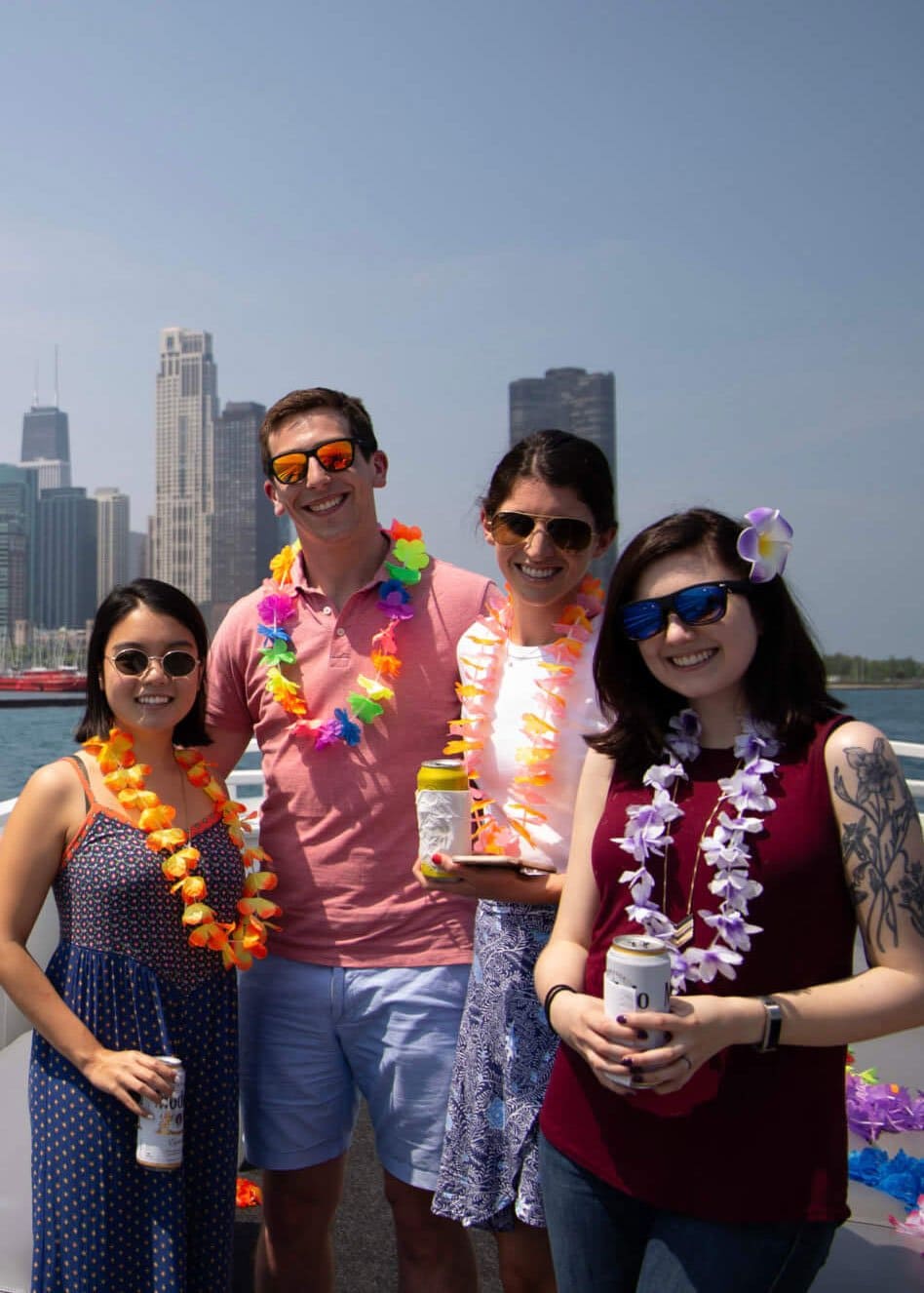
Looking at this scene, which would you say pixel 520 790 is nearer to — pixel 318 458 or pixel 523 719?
pixel 523 719

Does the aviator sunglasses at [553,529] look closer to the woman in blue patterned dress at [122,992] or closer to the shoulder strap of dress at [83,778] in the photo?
the woman in blue patterned dress at [122,992]

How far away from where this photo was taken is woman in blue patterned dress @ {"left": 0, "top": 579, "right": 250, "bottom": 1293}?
180cm

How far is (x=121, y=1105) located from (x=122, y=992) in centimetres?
19

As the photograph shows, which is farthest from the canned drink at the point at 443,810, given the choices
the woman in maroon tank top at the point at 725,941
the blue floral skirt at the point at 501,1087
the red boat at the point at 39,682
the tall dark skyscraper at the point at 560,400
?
the tall dark skyscraper at the point at 560,400

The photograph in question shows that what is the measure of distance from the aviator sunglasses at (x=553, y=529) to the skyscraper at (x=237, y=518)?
203 feet

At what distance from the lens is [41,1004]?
6.03 ft

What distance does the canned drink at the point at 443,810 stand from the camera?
5.91 feet

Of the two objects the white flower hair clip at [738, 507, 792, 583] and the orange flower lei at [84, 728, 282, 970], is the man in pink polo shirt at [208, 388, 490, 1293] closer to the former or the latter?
the orange flower lei at [84, 728, 282, 970]

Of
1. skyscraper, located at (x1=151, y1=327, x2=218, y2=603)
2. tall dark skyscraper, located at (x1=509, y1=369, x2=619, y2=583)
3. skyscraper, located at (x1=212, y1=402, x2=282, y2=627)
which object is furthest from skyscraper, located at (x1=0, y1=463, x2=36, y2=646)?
tall dark skyscraper, located at (x1=509, y1=369, x2=619, y2=583)

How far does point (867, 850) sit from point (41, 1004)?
4.58ft

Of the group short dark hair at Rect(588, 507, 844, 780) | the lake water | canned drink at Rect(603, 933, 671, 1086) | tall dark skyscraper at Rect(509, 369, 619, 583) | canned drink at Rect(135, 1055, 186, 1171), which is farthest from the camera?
tall dark skyscraper at Rect(509, 369, 619, 583)

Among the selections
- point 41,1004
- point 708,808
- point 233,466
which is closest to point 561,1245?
point 708,808

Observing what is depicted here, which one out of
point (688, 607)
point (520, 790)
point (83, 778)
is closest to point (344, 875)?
point (520, 790)

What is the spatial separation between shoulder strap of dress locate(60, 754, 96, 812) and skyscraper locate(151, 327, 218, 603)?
6225 centimetres
